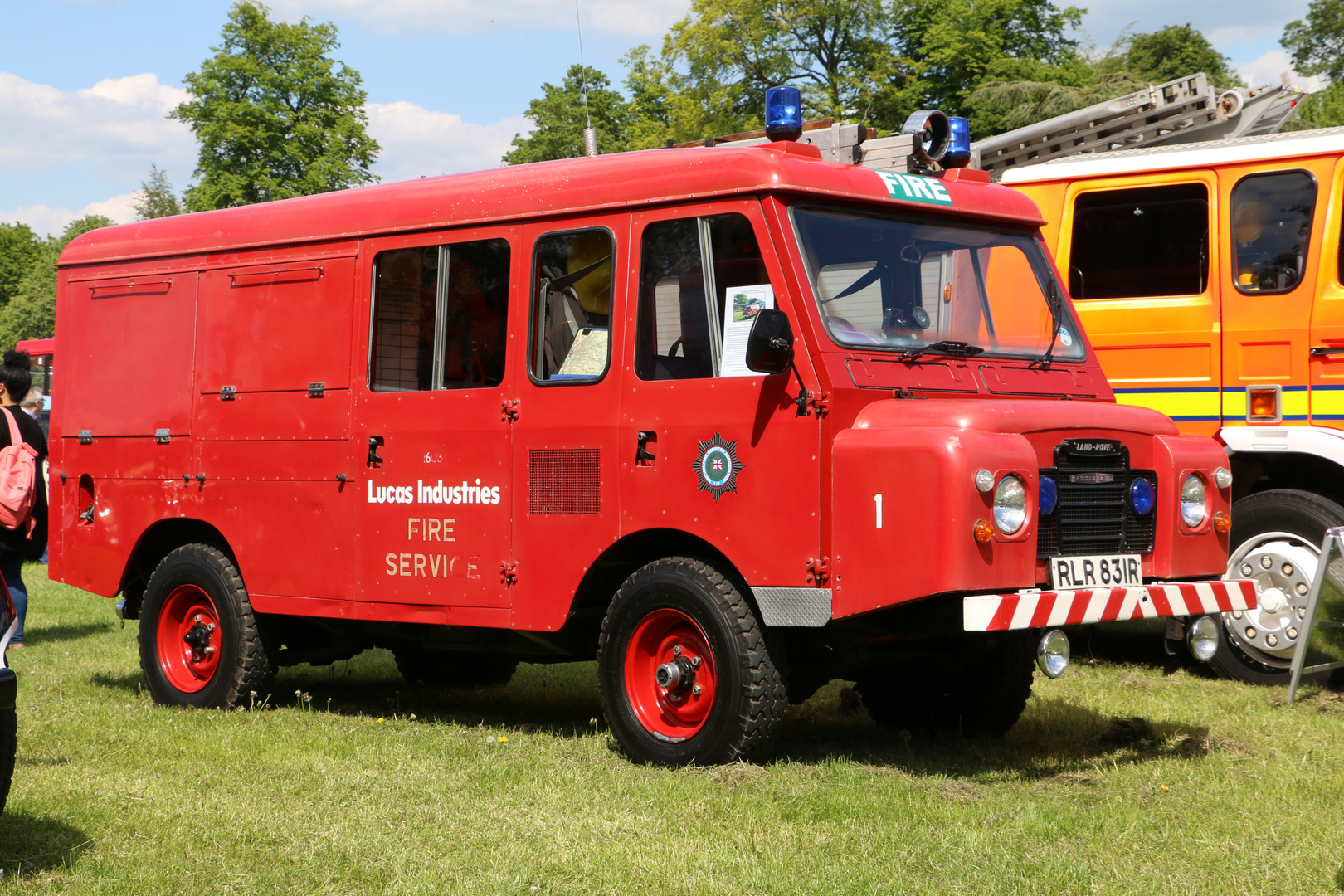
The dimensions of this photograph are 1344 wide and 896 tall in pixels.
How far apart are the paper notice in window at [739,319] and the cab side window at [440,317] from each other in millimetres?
1388

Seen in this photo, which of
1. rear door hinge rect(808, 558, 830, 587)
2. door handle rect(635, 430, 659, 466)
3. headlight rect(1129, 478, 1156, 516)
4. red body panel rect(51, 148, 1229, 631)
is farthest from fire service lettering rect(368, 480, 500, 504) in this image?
headlight rect(1129, 478, 1156, 516)

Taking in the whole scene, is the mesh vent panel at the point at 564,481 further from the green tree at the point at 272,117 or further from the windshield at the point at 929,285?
Result: the green tree at the point at 272,117

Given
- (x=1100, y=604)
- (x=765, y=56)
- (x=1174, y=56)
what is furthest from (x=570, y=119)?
(x=1100, y=604)

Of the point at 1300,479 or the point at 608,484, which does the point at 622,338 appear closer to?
the point at 608,484

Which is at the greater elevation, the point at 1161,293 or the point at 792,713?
the point at 1161,293

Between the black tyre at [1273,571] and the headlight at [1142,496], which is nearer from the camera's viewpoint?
the headlight at [1142,496]

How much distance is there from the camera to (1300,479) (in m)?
9.19

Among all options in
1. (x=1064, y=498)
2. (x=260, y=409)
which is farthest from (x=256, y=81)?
(x=1064, y=498)

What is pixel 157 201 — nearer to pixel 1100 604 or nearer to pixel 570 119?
pixel 570 119

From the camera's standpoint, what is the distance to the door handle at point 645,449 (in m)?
6.78

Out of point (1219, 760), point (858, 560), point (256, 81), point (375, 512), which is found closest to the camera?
point (858, 560)

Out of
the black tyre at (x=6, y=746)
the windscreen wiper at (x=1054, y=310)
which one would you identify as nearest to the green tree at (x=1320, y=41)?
the windscreen wiper at (x=1054, y=310)

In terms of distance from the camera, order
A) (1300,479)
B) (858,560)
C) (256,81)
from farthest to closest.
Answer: (256,81) < (1300,479) < (858,560)

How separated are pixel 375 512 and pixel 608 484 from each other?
5.34 ft
